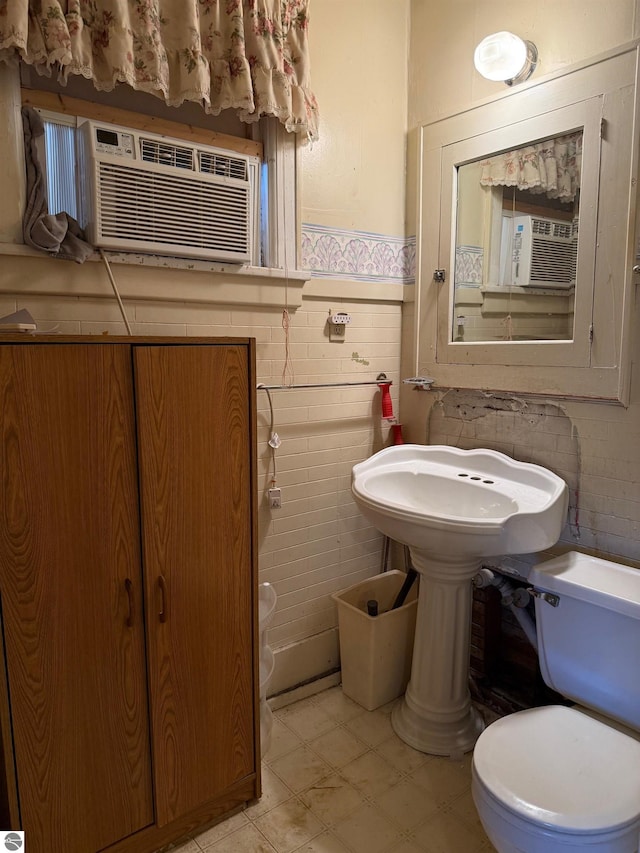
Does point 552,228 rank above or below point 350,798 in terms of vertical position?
above

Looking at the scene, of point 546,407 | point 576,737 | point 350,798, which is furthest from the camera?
point 546,407

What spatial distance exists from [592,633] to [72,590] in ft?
4.47

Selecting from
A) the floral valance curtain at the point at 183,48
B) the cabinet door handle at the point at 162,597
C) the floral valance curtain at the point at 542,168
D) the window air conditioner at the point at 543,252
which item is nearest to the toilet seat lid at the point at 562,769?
the cabinet door handle at the point at 162,597

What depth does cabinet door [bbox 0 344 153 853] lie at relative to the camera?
1.22m

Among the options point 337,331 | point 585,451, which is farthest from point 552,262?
point 337,331

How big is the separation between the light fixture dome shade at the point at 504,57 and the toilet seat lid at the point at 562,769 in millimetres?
1988

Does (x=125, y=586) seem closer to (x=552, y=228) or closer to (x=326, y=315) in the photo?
(x=326, y=315)

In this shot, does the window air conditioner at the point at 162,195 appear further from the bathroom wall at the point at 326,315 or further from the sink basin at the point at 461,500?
the sink basin at the point at 461,500

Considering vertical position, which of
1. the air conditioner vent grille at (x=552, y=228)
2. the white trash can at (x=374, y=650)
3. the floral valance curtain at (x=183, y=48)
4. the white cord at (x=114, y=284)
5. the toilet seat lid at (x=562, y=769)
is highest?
the floral valance curtain at (x=183, y=48)

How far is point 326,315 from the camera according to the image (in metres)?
2.18

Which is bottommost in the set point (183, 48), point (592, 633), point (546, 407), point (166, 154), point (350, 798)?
point (350, 798)

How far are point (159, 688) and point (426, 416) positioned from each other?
4.81 ft

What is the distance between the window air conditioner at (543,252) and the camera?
1.83 metres

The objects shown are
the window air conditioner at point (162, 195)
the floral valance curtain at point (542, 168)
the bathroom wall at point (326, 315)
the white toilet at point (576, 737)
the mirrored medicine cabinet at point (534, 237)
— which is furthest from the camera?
the bathroom wall at point (326, 315)
